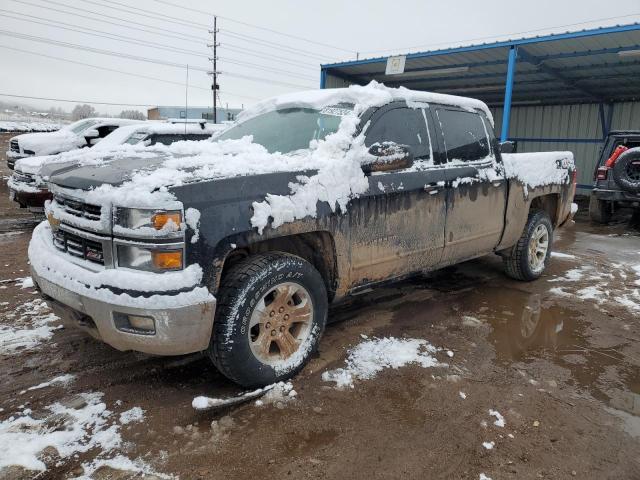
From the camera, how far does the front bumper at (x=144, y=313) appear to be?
2.45m

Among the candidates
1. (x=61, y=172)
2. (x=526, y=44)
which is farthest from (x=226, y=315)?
(x=526, y=44)

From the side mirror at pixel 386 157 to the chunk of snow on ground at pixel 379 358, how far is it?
1.33 m

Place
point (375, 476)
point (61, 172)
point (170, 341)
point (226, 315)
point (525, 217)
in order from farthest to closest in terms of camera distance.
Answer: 1. point (525, 217)
2. point (61, 172)
3. point (226, 315)
4. point (170, 341)
5. point (375, 476)

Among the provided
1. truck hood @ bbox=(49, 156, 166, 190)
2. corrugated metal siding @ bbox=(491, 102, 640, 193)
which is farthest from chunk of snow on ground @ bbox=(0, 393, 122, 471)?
corrugated metal siding @ bbox=(491, 102, 640, 193)

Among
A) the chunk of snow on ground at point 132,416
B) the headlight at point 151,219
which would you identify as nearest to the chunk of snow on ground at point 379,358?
the chunk of snow on ground at point 132,416

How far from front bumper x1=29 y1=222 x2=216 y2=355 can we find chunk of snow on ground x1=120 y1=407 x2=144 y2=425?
16.0 inches

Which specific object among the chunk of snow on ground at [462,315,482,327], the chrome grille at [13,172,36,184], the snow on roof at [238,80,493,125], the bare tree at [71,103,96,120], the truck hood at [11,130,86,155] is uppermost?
the bare tree at [71,103,96,120]

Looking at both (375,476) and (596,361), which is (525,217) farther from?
(375,476)

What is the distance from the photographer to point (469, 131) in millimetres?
4531

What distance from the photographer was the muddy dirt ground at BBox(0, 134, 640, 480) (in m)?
2.37

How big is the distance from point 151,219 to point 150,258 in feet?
0.70

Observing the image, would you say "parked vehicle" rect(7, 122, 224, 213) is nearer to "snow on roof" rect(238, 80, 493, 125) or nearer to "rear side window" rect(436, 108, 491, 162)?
"snow on roof" rect(238, 80, 493, 125)

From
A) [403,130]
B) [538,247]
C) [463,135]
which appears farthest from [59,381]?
[538,247]

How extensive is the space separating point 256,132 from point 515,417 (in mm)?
2813
